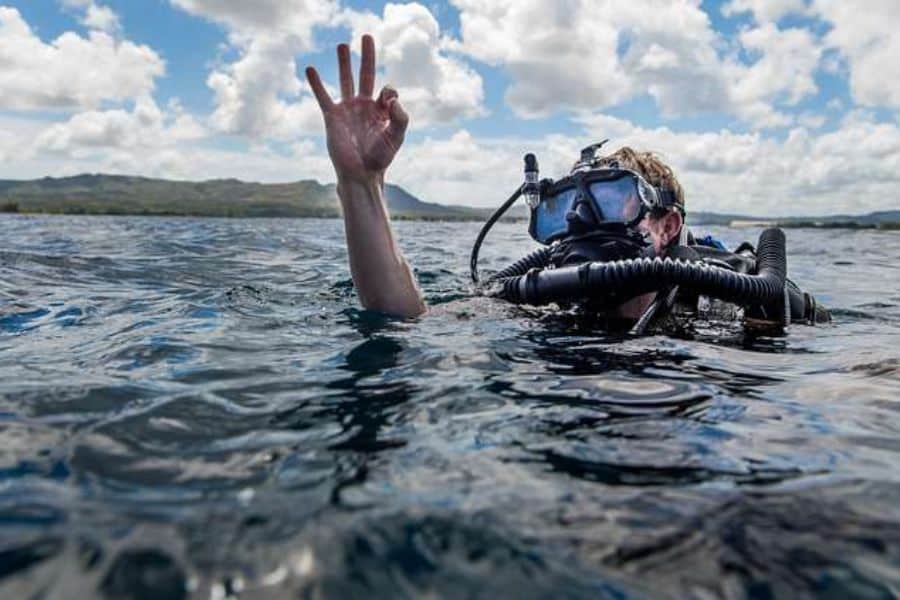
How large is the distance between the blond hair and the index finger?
8.02 ft

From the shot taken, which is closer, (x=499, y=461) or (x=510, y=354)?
(x=499, y=461)

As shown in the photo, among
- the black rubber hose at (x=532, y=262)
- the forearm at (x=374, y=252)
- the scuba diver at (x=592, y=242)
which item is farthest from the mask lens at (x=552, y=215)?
the forearm at (x=374, y=252)

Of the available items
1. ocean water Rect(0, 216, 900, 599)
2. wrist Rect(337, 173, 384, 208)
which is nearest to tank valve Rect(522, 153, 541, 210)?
ocean water Rect(0, 216, 900, 599)

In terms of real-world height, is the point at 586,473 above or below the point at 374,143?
below

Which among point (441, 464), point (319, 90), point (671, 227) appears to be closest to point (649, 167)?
point (671, 227)

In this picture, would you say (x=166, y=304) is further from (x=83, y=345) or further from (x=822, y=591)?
(x=822, y=591)

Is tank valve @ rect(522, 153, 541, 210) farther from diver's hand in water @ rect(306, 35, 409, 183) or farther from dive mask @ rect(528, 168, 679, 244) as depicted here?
diver's hand in water @ rect(306, 35, 409, 183)

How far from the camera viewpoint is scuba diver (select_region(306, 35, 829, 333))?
4203 mm

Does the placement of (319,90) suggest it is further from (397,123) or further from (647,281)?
(647,281)

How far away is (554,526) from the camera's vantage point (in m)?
1.77

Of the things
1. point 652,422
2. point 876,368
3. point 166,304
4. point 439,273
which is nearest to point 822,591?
point 652,422

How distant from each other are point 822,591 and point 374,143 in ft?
11.0

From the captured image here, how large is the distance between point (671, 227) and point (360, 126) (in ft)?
8.88

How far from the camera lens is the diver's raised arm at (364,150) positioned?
4.17 metres
